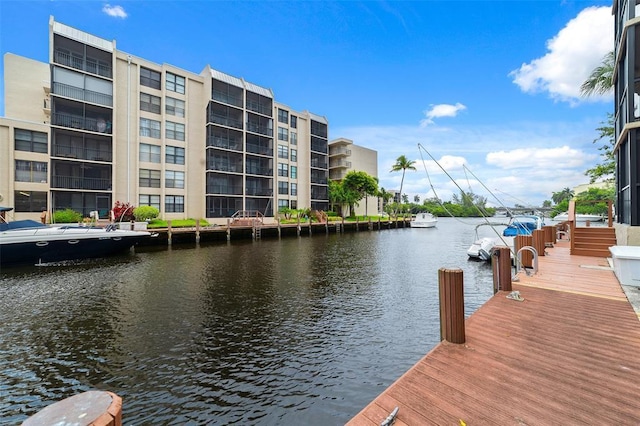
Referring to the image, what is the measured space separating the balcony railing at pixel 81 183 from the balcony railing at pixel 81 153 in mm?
2021

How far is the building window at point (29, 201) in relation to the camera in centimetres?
2416

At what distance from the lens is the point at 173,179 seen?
107ft

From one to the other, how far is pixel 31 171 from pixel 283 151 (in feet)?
92.4

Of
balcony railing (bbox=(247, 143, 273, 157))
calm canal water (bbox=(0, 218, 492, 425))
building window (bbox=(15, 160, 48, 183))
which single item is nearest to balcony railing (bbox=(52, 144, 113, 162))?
building window (bbox=(15, 160, 48, 183))

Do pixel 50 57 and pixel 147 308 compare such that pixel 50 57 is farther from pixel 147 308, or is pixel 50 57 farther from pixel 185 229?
pixel 147 308

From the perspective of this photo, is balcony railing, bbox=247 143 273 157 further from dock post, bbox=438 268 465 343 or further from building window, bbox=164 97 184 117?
dock post, bbox=438 268 465 343

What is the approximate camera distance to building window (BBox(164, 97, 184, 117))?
33.0 metres

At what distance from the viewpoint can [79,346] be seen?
6.82 metres

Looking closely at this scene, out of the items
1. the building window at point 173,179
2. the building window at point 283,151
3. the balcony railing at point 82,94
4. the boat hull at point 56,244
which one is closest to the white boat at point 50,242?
the boat hull at point 56,244

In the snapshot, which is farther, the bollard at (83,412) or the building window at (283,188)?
the building window at (283,188)

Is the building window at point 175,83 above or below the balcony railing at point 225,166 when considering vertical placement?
above

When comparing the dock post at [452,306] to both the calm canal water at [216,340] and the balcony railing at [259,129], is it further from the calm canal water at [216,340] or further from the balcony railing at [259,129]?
the balcony railing at [259,129]

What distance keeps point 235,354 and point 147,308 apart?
15.1 feet

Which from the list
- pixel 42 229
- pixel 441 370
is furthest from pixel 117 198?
pixel 441 370
